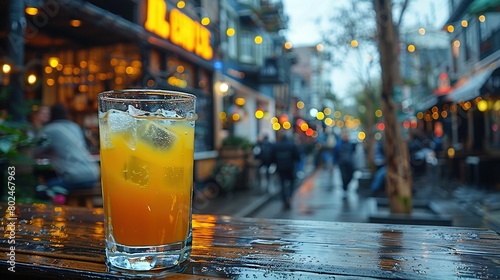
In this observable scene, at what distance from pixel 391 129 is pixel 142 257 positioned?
4.29 m

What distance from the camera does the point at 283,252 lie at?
3.13 feet

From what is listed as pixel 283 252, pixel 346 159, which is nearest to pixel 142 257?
pixel 283 252

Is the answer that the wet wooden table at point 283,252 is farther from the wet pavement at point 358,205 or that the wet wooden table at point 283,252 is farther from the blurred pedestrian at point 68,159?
the wet pavement at point 358,205

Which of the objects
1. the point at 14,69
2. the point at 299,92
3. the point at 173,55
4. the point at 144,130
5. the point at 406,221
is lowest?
the point at 406,221

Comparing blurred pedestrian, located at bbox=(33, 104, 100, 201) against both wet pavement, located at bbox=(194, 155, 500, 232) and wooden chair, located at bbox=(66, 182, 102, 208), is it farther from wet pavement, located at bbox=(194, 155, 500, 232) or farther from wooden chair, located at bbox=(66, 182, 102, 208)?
wet pavement, located at bbox=(194, 155, 500, 232)

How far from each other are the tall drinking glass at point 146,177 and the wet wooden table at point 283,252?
6 cm

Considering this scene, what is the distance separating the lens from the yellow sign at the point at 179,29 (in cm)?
756

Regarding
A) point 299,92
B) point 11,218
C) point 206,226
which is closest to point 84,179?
point 11,218

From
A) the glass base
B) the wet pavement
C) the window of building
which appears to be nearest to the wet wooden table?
the glass base

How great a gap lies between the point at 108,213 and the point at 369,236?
73 centimetres

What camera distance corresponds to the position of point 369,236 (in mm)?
1110

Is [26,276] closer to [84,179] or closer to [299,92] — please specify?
[84,179]

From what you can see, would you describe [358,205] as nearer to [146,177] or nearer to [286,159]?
[286,159]

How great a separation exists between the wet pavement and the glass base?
3963 mm
